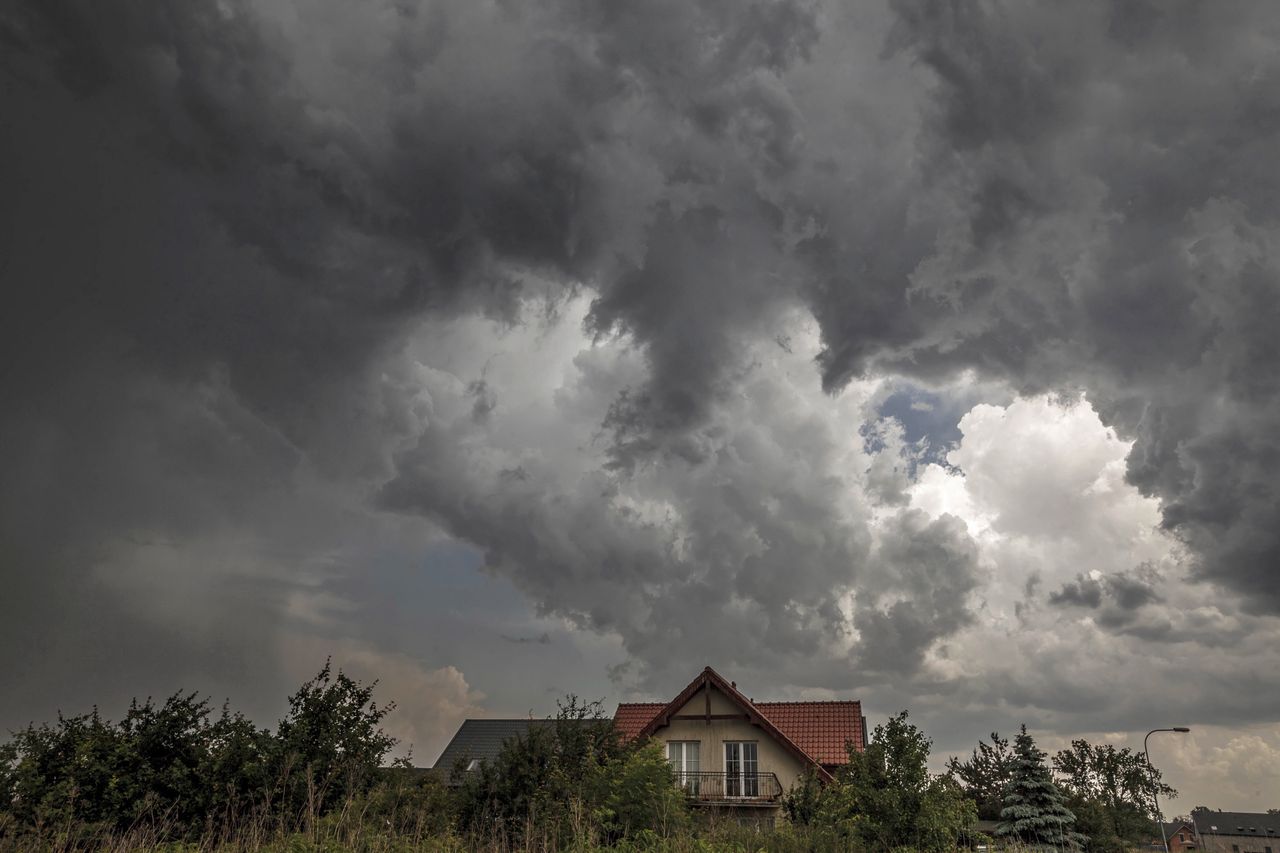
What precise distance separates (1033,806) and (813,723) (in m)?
11.0

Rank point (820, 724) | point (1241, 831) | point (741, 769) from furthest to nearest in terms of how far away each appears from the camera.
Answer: point (1241, 831)
point (820, 724)
point (741, 769)

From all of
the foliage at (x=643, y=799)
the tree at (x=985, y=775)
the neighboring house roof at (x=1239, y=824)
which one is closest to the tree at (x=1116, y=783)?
the tree at (x=985, y=775)

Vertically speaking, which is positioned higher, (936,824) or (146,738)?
(146,738)

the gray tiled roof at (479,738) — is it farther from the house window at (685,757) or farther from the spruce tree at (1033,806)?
the spruce tree at (1033,806)

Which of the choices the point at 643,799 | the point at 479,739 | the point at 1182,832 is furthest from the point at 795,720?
the point at 1182,832

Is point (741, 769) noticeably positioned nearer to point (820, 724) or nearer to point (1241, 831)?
point (820, 724)

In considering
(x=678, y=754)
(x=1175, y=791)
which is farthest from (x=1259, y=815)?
(x=678, y=754)

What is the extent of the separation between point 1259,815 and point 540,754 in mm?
171756

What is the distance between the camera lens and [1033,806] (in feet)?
128

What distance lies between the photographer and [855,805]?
768 inches

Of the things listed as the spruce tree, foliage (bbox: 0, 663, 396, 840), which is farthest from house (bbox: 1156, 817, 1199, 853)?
foliage (bbox: 0, 663, 396, 840)

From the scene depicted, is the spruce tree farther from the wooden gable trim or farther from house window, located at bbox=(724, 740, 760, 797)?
house window, located at bbox=(724, 740, 760, 797)

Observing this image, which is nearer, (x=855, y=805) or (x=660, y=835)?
(x=660, y=835)

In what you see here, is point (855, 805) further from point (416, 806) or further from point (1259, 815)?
point (1259, 815)
